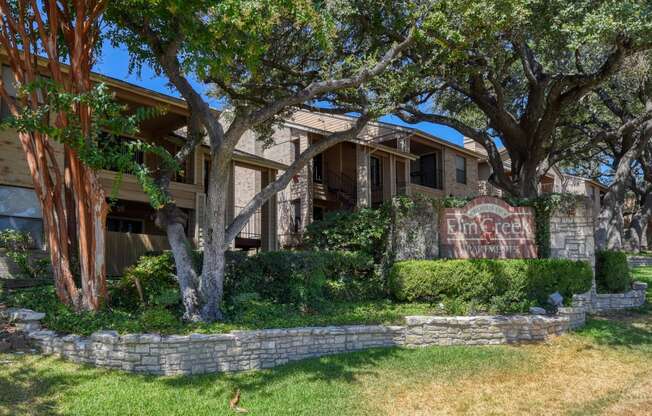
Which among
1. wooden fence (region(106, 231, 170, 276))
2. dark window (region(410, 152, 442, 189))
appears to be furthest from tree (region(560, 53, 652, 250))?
wooden fence (region(106, 231, 170, 276))

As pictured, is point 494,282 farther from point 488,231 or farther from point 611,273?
point 611,273

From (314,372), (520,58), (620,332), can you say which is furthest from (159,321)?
(520,58)

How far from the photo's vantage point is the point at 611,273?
12.4m

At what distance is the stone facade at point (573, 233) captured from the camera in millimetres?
11977

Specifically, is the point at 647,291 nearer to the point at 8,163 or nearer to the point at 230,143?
the point at 230,143

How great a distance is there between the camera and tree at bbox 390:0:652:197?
35.2ft

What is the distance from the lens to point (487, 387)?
749cm

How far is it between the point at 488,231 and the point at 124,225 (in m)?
12.8

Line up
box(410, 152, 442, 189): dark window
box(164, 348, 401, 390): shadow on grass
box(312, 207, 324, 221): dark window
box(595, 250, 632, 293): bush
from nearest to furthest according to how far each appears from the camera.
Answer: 1. box(164, 348, 401, 390): shadow on grass
2. box(595, 250, 632, 293): bush
3. box(312, 207, 324, 221): dark window
4. box(410, 152, 442, 189): dark window

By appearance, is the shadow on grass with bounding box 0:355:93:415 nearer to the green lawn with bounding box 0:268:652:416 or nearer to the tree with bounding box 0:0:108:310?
the green lawn with bounding box 0:268:652:416

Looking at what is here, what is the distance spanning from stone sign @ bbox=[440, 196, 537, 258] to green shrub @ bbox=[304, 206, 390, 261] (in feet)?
5.55

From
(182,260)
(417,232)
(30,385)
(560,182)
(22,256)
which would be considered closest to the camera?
(30,385)

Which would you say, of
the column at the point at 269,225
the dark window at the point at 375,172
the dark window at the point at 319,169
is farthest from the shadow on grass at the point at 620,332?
the dark window at the point at 375,172

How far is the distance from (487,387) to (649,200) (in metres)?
29.0
